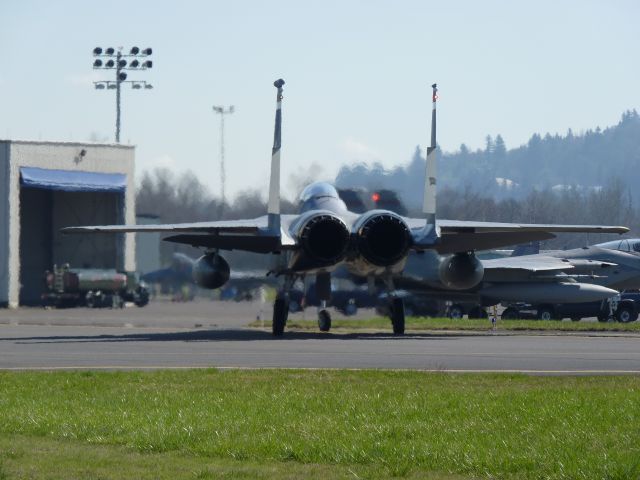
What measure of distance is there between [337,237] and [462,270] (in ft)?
11.6

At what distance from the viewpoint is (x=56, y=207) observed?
209ft

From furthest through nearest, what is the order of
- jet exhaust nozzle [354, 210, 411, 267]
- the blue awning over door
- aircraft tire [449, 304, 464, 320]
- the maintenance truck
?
Result: the maintenance truck → the blue awning over door → aircraft tire [449, 304, 464, 320] → jet exhaust nozzle [354, 210, 411, 267]

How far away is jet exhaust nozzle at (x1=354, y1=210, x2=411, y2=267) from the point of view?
28.9 m

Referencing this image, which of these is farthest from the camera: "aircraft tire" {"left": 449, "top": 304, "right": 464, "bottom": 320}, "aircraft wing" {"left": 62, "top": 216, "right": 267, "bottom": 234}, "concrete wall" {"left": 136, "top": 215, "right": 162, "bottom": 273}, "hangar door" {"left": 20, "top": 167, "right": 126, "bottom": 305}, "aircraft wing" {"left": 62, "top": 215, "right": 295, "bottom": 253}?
"hangar door" {"left": 20, "top": 167, "right": 126, "bottom": 305}

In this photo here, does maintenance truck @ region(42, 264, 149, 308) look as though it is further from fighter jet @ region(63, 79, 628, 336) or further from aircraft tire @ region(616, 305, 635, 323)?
fighter jet @ region(63, 79, 628, 336)

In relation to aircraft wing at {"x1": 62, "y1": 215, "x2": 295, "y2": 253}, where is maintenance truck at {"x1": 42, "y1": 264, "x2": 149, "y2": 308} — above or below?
below

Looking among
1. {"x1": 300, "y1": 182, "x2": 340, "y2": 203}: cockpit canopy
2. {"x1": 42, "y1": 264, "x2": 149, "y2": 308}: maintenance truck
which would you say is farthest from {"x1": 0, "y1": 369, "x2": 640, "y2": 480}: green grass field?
{"x1": 42, "y1": 264, "x2": 149, "y2": 308}: maintenance truck

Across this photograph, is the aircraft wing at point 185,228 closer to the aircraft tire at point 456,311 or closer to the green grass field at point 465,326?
the green grass field at point 465,326

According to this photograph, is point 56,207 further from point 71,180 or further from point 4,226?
point 4,226

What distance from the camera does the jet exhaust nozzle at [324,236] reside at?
1134 inches

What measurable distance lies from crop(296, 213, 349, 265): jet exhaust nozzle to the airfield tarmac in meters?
2.00

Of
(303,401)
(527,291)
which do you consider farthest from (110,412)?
(527,291)

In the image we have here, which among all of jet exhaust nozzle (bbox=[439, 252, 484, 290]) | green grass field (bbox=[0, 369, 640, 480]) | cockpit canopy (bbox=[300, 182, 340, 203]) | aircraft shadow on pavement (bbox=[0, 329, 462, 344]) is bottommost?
aircraft shadow on pavement (bbox=[0, 329, 462, 344])

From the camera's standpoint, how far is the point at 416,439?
1083 centimetres
